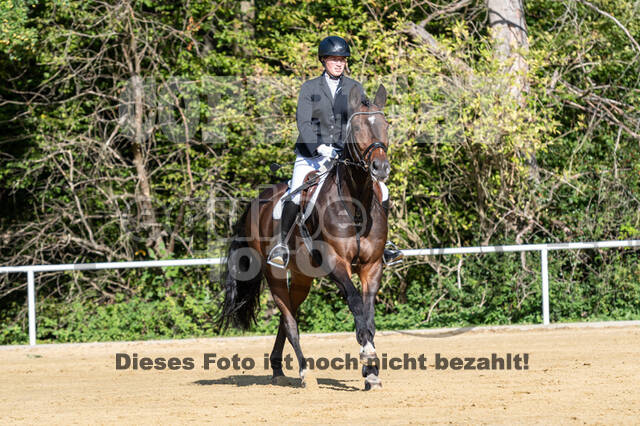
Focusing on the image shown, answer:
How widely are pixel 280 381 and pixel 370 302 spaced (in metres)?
1.63

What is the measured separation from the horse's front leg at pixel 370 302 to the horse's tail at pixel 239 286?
Answer: 211cm

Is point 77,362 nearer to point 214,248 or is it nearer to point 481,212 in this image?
point 214,248

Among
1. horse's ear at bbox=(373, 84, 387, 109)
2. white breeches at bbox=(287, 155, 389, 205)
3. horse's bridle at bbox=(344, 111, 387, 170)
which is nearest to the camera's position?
horse's bridle at bbox=(344, 111, 387, 170)

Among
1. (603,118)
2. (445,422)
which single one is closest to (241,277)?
(445,422)

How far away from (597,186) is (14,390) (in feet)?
33.9

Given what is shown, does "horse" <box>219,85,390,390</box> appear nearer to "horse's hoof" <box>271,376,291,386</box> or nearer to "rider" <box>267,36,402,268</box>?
"horse's hoof" <box>271,376,291,386</box>

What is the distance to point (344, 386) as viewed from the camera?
309 inches

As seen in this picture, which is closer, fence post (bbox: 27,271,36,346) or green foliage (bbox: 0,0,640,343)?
fence post (bbox: 27,271,36,346)

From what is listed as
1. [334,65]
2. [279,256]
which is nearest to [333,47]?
[334,65]

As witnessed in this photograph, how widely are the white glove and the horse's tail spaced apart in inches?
64.4

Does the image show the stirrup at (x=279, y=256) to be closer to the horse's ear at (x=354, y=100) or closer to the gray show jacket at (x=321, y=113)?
the gray show jacket at (x=321, y=113)

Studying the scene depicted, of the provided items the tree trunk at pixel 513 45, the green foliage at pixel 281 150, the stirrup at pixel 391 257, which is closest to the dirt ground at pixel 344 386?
the stirrup at pixel 391 257

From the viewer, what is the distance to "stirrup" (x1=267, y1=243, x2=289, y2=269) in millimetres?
7953

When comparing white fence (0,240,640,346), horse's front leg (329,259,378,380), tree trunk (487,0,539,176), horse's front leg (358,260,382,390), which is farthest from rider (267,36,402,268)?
tree trunk (487,0,539,176)
